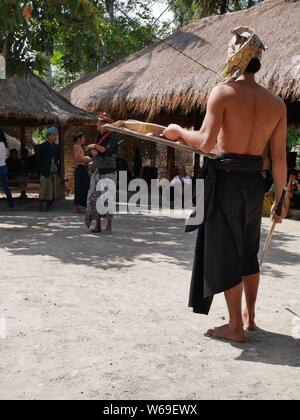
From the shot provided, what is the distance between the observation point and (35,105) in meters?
11.8

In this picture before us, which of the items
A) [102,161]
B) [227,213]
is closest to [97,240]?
[102,161]

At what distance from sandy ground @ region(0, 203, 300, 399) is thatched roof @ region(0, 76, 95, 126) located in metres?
5.65

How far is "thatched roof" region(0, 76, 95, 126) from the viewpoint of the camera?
11344 mm

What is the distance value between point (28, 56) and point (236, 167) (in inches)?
216

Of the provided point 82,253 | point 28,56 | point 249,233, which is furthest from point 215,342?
point 28,56

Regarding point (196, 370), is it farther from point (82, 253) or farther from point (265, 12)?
point (265, 12)

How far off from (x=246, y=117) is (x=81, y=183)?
22.5ft

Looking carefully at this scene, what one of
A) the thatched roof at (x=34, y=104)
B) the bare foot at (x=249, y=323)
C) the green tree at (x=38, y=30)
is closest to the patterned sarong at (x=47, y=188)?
the thatched roof at (x=34, y=104)

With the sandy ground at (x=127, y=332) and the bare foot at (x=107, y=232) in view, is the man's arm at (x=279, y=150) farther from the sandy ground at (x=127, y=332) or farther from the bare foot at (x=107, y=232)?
the bare foot at (x=107, y=232)

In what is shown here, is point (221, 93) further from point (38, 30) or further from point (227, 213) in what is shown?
point (38, 30)

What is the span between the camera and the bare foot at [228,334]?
334 cm

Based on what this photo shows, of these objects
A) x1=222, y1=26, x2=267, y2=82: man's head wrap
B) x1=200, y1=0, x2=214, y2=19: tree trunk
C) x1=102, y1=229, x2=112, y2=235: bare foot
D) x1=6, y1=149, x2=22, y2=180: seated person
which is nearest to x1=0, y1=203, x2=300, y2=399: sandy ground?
x1=102, y1=229, x2=112, y2=235: bare foot

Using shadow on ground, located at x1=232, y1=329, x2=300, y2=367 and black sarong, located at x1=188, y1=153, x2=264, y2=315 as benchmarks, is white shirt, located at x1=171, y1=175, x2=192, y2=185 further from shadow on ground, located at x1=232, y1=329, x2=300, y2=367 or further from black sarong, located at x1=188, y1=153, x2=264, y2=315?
black sarong, located at x1=188, y1=153, x2=264, y2=315

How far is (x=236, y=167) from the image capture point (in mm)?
3213
